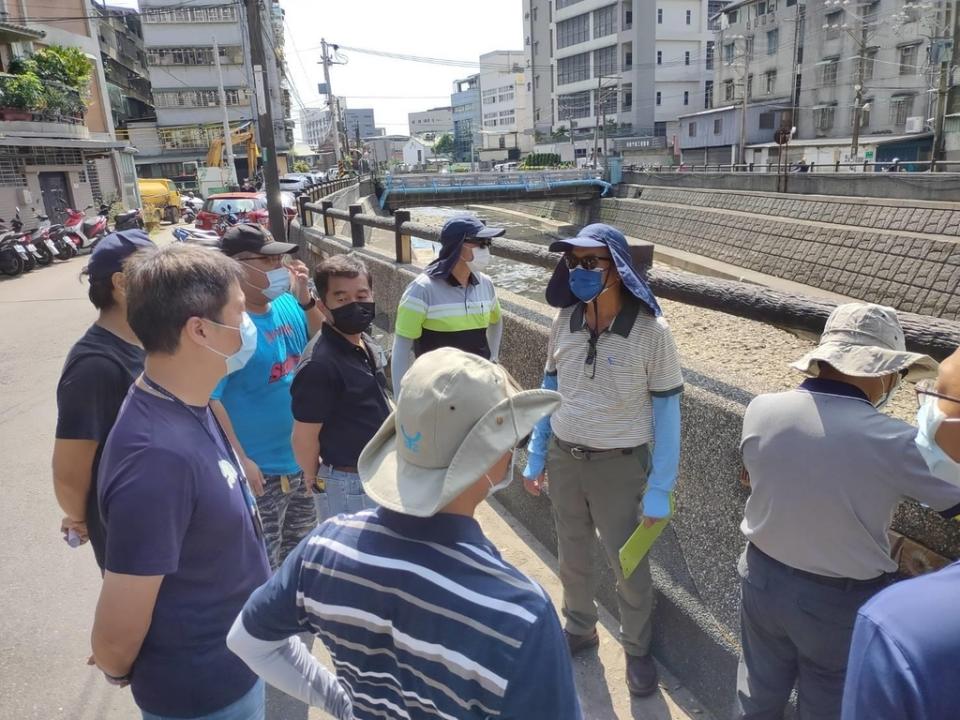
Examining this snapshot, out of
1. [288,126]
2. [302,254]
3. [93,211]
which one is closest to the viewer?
[302,254]

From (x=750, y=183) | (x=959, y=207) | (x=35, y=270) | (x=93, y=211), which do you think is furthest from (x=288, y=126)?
(x=959, y=207)

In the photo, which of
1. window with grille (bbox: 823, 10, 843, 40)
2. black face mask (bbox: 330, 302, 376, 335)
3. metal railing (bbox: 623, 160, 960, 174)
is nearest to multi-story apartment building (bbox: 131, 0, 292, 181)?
metal railing (bbox: 623, 160, 960, 174)

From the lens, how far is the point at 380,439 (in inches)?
59.3

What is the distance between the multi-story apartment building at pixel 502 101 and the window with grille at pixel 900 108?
56595 mm

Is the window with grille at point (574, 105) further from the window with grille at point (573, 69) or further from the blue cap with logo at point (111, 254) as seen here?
the blue cap with logo at point (111, 254)

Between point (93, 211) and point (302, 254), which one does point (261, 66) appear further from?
point (93, 211)

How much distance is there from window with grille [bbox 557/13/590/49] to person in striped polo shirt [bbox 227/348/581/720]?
73.0 m

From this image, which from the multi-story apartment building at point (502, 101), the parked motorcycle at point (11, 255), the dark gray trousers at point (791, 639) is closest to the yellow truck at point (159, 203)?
the parked motorcycle at point (11, 255)

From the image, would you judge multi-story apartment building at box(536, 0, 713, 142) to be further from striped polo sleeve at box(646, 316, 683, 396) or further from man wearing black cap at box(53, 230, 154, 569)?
man wearing black cap at box(53, 230, 154, 569)

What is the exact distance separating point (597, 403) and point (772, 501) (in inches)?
34.4

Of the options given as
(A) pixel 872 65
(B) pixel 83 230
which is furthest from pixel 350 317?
(A) pixel 872 65

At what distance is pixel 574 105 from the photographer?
229 feet

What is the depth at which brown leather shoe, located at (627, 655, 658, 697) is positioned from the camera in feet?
8.84

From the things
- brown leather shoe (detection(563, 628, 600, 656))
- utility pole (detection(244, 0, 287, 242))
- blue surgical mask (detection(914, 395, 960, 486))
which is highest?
utility pole (detection(244, 0, 287, 242))
